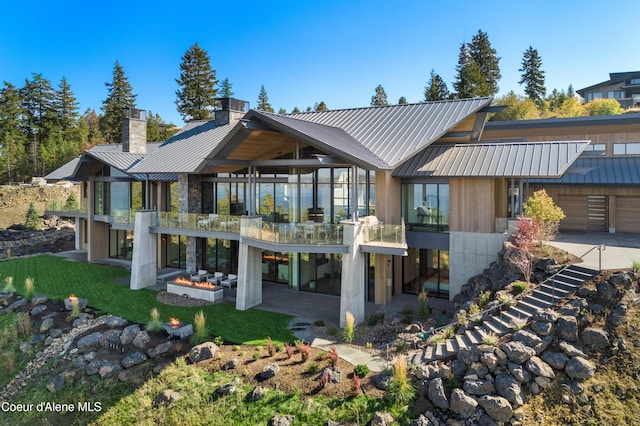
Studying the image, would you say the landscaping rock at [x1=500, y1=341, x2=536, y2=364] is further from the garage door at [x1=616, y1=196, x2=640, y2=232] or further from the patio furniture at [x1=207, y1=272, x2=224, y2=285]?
the garage door at [x1=616, y1=196, x2=640, y2=232]

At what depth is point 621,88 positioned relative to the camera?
5684 cm

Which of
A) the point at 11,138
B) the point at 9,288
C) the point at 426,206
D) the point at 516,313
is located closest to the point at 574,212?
the point at 426,206

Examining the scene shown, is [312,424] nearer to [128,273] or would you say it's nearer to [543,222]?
[543,222]

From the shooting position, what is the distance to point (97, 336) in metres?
15.0

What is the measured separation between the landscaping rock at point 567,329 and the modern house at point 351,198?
19.3 ft

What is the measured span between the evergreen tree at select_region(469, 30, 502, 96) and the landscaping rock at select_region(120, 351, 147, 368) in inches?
2066

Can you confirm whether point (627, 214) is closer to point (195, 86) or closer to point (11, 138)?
point (195, 86)

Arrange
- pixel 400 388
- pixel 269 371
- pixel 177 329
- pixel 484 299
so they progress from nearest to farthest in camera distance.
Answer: pixel 400 388, pixel 269 371, pixel 484 299, pixel 177 329

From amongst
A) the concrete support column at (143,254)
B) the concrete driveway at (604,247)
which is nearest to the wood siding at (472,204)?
the concrete driveway at (604,247)

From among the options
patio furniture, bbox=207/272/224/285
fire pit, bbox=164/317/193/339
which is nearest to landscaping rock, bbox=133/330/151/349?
fire pit, bbox=164/317/193/339

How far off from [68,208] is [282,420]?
2599 cm

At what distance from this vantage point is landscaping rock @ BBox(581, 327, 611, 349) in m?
9.93

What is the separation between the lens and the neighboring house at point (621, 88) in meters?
55.8

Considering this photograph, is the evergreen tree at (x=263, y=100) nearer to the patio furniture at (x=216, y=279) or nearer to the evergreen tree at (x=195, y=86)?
the evergreen tree at (x=195, y=86)
